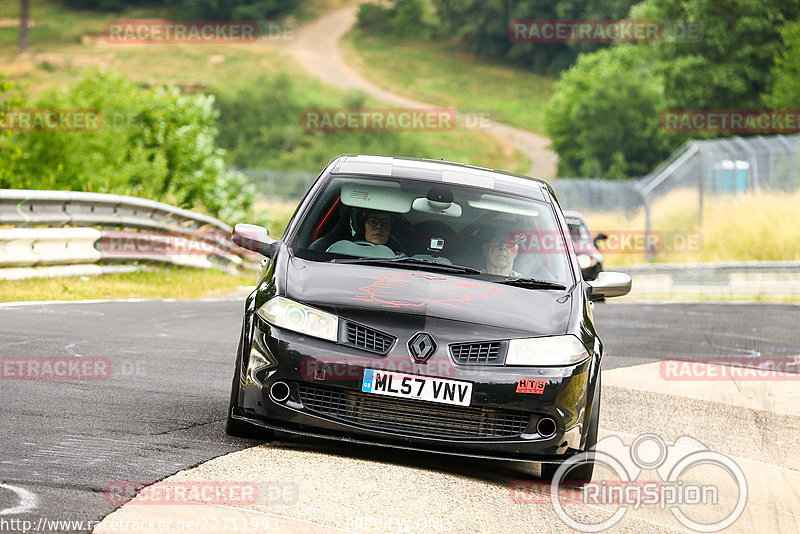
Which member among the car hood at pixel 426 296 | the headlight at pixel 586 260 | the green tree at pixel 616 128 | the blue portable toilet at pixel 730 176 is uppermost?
the green tree at pixel 616 128

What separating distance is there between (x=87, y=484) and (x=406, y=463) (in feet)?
5.77

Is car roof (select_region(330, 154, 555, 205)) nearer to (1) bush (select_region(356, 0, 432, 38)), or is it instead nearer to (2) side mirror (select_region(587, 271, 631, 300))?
(2) side mirror (select_region(587, 271, 631, 300))

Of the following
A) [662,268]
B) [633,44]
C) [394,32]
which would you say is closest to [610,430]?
[662,268]

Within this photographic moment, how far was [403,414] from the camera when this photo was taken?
20.6 ft

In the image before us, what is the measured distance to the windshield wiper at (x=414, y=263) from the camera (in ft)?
22.9

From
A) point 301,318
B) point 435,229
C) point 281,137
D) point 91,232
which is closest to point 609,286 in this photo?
point 435,229

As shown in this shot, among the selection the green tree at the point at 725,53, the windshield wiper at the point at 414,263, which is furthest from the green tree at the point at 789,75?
the windshield wiper at the point at 414,263

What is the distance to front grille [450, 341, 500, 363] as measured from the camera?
627cm

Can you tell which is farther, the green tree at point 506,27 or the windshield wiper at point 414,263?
the green tree at point 506,27

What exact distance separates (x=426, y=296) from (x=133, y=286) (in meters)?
10.8

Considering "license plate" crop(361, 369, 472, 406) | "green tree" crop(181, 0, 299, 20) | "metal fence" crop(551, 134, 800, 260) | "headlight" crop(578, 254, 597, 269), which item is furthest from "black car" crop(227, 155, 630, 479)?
"green tree" crop(181, 0, 299, 20)

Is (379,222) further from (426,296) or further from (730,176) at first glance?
(730,176)

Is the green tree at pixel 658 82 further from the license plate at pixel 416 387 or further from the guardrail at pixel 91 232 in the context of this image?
the license plate at pixel 416 387

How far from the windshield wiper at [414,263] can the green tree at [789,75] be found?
4886 cm
